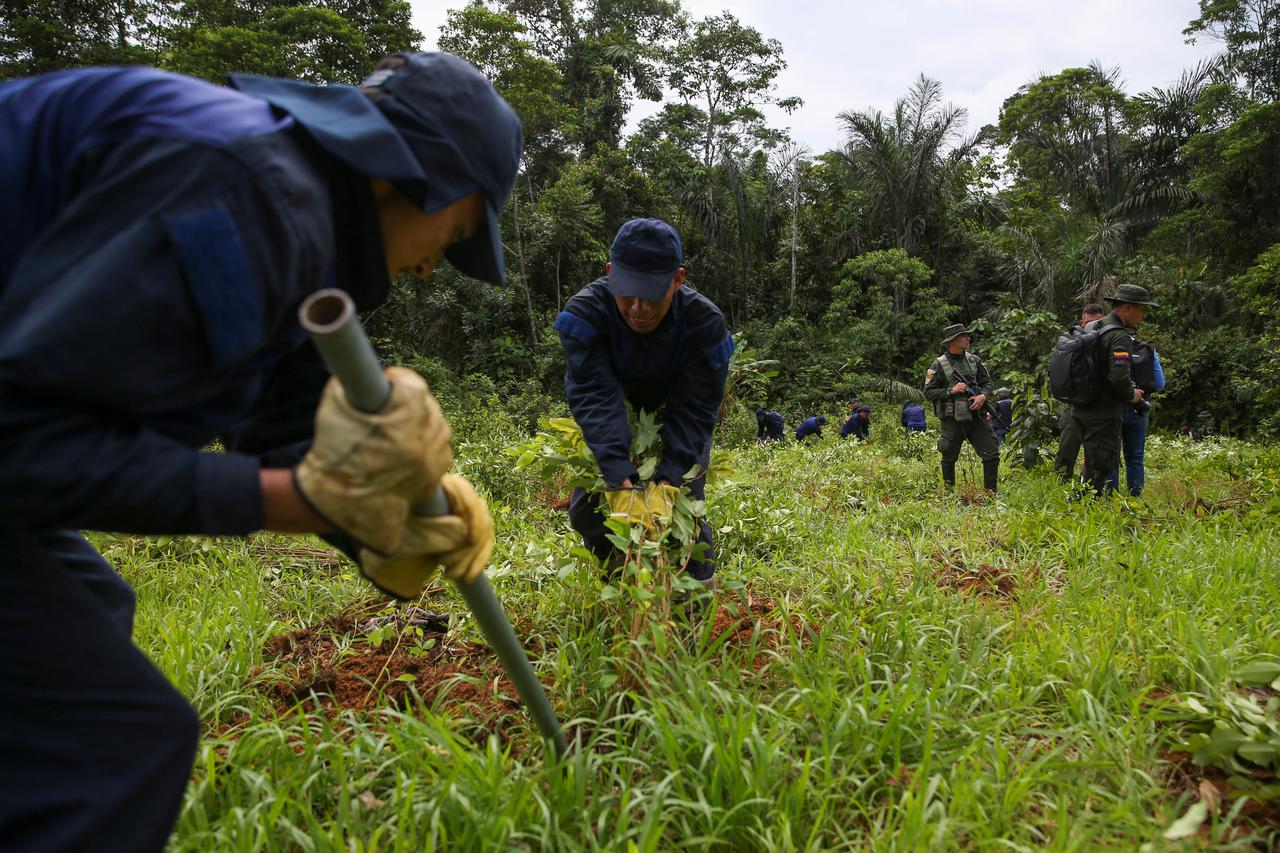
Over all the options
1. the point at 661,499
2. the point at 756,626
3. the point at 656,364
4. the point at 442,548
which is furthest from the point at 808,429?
the point at 442,548

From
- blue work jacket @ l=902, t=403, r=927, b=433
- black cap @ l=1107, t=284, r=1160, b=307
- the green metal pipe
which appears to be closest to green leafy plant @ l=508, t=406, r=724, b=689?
the green metal pipe

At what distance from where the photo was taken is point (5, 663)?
99 centimetres

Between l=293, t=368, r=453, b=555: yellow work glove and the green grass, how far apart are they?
2.83 ft

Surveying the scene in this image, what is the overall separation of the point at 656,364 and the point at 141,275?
2.18m

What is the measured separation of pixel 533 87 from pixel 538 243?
11.1 ft

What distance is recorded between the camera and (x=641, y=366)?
2.96 m

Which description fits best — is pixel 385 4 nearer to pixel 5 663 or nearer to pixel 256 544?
pixel 256 544

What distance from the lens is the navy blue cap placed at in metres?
2.58

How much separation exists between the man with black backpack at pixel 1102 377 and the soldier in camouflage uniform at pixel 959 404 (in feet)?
3.28

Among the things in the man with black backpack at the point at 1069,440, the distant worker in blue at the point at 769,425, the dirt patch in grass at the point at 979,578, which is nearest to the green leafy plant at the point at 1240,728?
the dirt patch in grass at the point at 979,578

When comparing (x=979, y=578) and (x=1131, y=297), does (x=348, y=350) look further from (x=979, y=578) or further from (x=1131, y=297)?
(x=1131, y=297)

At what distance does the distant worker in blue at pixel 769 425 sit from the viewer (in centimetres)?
1292

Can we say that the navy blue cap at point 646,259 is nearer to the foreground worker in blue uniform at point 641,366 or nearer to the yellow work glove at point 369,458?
the foreground worker in blue uniform at point 641,366

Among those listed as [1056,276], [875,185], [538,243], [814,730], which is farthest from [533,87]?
[814,730]
